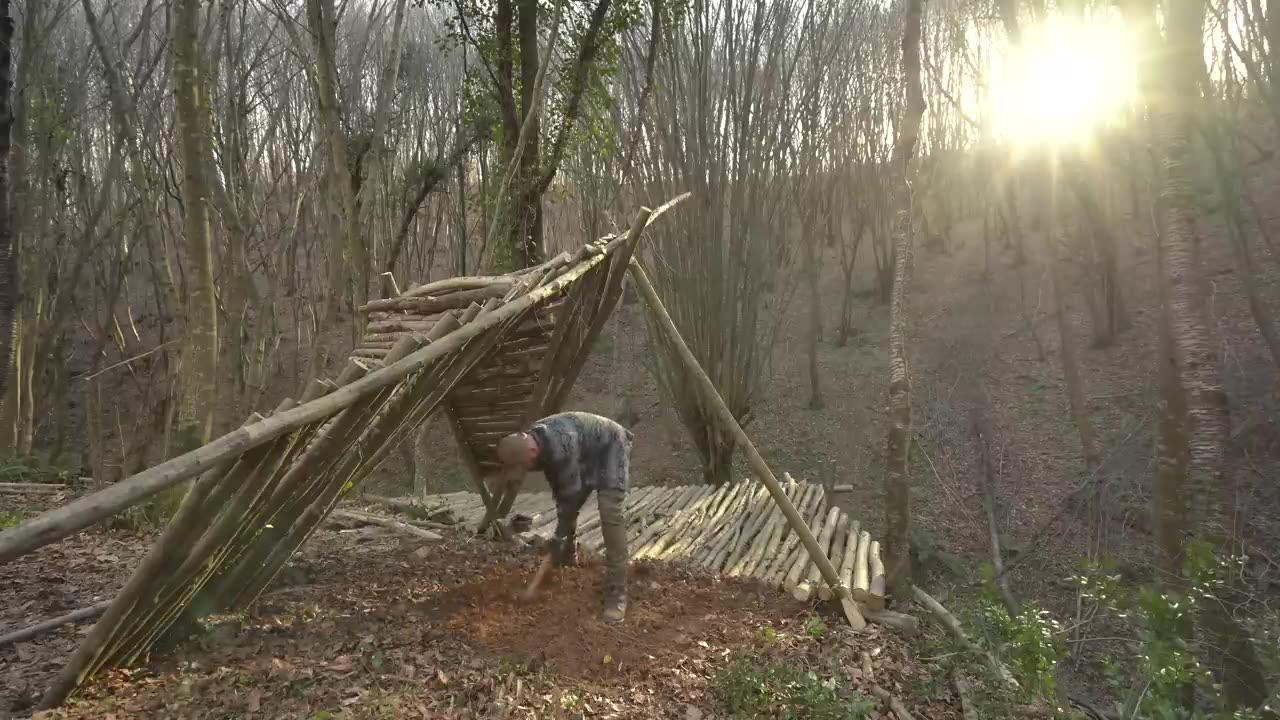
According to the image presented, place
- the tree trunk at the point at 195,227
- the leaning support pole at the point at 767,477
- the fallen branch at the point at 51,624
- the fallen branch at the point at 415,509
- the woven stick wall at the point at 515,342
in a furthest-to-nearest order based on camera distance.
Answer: the fallen branch at the point at 415,509
the tree trunk at the point at 195,227
the leaning support pole at the point at 767,477
the woven stick wall at the point at 515,342
the fallen branch at the point at 51,624

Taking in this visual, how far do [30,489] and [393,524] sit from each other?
385 cm

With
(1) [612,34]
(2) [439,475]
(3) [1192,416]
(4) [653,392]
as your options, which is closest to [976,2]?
(1) [612,34]

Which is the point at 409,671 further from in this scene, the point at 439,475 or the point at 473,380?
the point at 439,475

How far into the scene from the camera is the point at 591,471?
12.9 feet

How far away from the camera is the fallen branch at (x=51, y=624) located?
295cm

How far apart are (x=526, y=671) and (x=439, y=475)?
11.5 meters

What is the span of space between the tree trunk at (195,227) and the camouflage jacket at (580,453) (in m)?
2.46

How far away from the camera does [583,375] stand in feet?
55.9

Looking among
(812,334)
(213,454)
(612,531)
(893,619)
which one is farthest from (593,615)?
(812,334)

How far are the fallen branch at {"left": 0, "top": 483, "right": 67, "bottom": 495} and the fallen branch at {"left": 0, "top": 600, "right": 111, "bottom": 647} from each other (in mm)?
4042

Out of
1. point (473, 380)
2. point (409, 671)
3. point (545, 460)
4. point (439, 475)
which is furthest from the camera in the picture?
point (439, 475)

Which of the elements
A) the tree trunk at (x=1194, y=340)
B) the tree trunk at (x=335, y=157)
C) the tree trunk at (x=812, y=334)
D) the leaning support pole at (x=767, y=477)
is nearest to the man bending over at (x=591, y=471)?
the leaning support pole at (x=767, y=477)

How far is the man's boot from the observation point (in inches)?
149

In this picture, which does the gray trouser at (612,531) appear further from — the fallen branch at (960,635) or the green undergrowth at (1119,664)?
the fallen branch at (960,635)
